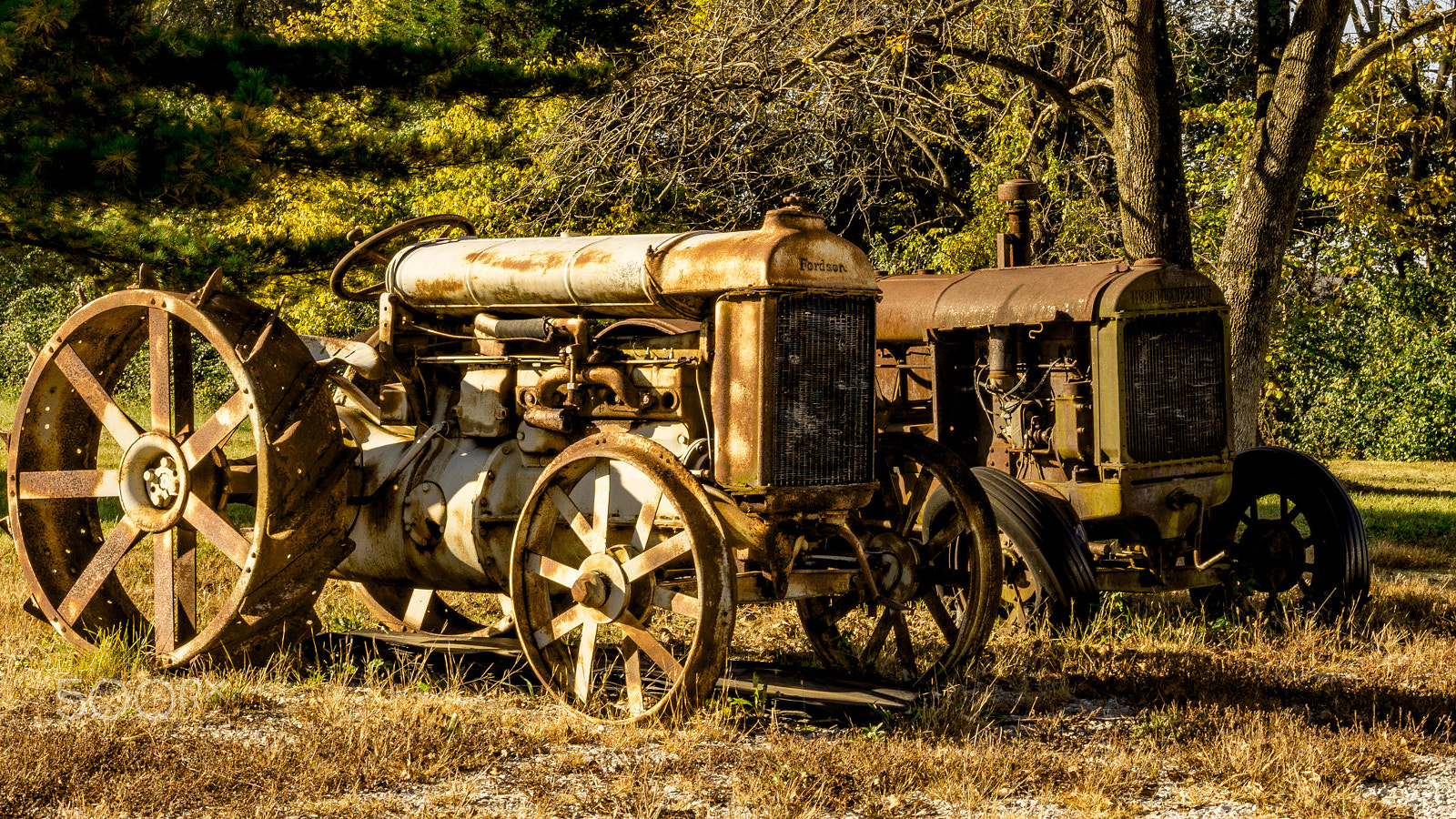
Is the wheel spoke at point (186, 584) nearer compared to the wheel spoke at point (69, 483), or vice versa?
the wheel spoke at point (186, 584)

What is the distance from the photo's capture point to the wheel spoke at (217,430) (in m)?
5.03

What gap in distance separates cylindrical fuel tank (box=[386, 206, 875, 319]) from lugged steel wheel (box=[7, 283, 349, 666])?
0.61m

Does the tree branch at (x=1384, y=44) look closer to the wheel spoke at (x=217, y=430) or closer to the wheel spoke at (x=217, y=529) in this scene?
the wheel spoke at (x=217, y=430)

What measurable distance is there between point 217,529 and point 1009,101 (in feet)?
25.5

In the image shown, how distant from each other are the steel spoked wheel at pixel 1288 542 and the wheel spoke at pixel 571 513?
3357mm

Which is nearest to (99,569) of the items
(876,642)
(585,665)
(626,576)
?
(585,665)

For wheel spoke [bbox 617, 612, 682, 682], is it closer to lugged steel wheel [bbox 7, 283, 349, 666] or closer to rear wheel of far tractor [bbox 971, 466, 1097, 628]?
lugged steel wheel [bbox 7, 283, 349, 666]

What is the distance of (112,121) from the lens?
404 inches

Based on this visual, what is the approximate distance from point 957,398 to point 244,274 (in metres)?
6.89

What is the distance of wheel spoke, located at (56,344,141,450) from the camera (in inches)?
211

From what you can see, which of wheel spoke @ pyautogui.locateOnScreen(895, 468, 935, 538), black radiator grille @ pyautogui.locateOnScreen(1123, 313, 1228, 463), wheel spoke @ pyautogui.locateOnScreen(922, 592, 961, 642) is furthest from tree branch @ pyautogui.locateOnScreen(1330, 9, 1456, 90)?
wheel spoke @ pyautogui.locateOnScreen(922, 592, 961, 642)

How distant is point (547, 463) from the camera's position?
529 cm

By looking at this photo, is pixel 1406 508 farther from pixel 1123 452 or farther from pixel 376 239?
pixel 376 239

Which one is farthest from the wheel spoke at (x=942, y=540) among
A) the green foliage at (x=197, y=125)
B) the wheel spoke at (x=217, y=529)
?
the green foliage at (x=197, y=125)
